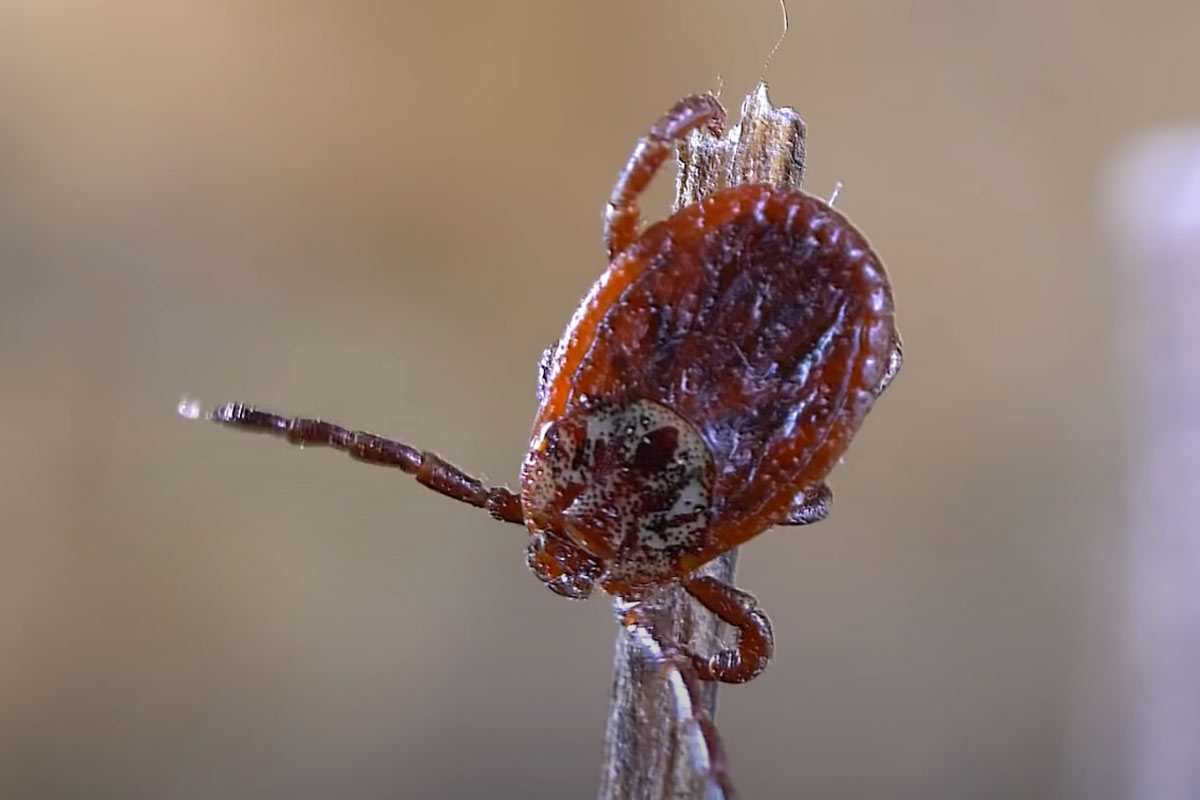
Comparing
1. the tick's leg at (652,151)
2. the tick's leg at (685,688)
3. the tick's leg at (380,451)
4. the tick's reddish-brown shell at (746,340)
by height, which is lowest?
the tick's leg at (685,688)

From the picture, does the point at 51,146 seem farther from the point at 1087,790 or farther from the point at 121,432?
the point at 1087,790

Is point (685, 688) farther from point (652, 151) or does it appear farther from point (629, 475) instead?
point (652, 151)

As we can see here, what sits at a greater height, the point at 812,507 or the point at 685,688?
the point at 812,507

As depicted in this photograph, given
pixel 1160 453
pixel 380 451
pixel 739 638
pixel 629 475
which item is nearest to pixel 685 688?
pixel 739 638

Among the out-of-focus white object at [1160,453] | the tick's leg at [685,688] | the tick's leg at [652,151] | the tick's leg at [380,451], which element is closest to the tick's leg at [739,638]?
the tick's leg at [685,688]

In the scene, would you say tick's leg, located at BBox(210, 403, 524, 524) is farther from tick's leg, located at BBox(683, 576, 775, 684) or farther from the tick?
tick's leg, located at BBox(683, 576, 775, 684)

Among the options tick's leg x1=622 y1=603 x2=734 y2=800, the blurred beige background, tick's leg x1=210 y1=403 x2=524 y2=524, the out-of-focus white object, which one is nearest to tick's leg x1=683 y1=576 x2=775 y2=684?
tick's leg x1=622 y1=603 x2=734 y2=800

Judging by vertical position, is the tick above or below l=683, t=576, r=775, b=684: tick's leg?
above

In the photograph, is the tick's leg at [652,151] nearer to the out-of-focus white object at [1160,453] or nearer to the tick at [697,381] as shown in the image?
the tick at [697,381]
